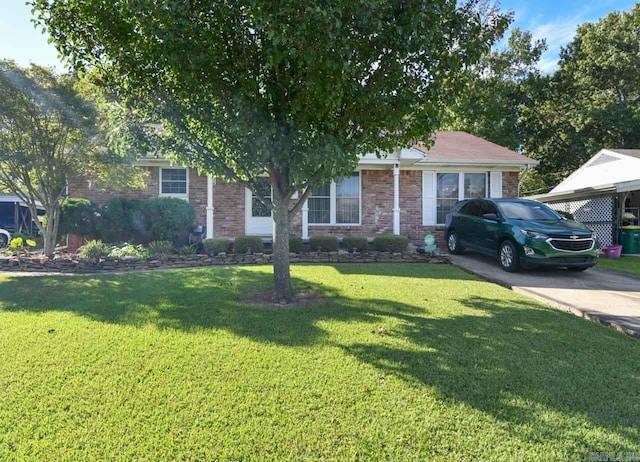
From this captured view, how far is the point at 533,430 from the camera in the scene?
2.40 meters

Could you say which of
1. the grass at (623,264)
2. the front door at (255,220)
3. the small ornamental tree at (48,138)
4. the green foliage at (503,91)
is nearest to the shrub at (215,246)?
the front door at (255,220)

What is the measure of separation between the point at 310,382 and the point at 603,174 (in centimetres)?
1958

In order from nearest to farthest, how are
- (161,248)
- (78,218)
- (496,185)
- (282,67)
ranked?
(282,67)
(161,248)
(78,218)
(496,185)

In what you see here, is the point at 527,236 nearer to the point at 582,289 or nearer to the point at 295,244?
the point at 582,289

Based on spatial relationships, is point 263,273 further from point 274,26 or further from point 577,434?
point 577,434

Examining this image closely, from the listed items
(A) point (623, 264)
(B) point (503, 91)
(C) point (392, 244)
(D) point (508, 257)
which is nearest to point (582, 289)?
(D) point (508, 257)

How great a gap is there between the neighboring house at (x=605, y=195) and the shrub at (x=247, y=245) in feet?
40.5

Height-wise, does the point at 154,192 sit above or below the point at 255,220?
above

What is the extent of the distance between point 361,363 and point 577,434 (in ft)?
5.41

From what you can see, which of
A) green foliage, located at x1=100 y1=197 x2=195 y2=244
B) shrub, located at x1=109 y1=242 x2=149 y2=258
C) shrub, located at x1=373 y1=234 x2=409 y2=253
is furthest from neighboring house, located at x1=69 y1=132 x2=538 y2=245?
shrub, located at x1=109 y1=242 x2=149 y2=258

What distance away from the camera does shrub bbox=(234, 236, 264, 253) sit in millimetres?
10797

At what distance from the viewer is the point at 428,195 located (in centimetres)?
1323

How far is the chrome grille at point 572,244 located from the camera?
26.0 feet

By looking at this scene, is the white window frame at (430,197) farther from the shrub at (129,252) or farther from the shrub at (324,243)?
the shrub at (129,252)
